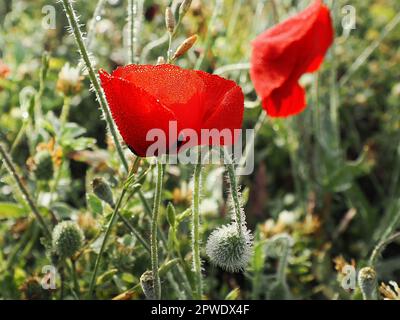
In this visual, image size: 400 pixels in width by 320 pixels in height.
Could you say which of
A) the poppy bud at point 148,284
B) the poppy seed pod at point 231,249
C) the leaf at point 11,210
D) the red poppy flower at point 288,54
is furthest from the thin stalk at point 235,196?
the leaf at point 11,210

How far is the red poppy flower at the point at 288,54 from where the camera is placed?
99 centimetres

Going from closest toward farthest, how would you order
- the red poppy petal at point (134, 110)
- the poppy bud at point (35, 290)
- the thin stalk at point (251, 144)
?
1. the red poppy petal at point (134, 110)
2. the poppy bud at point (35, 290)
3. the thin stalk at point (251, 144)

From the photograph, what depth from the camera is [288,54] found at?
3.28 feet

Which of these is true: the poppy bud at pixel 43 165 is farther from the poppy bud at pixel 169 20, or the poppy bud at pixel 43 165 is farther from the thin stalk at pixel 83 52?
the poppy bud at pixel 169 20

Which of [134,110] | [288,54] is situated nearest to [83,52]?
[134,110]

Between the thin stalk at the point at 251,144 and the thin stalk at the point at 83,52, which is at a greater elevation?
the thin stalk at the point at 251,144

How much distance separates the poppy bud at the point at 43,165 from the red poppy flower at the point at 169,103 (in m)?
0.41

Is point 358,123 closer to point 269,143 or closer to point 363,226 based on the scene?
point 269,143

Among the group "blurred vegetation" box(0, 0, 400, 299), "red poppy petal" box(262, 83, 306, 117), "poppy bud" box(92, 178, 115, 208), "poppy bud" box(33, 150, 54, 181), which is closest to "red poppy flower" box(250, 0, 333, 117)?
"red poppy petal" box(262, 83, 306, 117)

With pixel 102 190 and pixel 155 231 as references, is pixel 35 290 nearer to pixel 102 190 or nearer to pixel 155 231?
pixel 102 190

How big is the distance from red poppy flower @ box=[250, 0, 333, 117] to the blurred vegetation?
0.56 feet

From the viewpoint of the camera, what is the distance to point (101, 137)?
6.03ft
